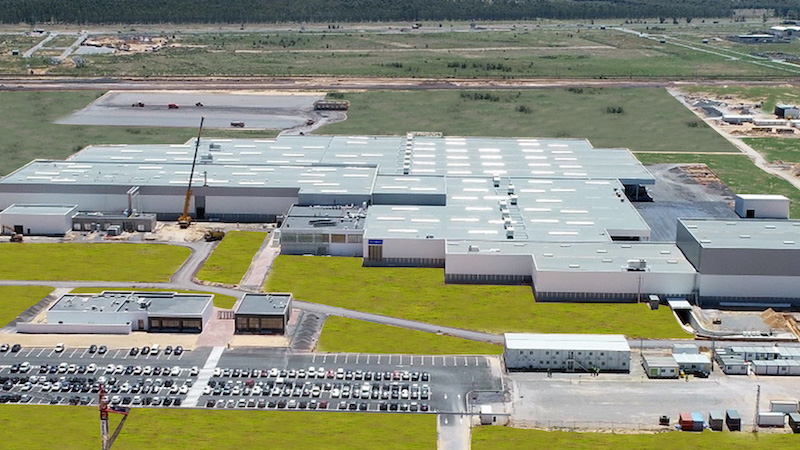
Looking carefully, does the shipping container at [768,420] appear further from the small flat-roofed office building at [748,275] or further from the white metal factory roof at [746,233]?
the white metal factory roof at [746,233]

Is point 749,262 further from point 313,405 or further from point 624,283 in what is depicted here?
point 313,405

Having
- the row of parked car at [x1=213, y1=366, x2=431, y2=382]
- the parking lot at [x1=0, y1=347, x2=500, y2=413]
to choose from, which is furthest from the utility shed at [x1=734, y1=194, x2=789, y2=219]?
the row of parked car at [x1=213, y1=366, x2=431, y2=382]

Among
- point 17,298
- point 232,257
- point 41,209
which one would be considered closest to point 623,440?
point 232,257

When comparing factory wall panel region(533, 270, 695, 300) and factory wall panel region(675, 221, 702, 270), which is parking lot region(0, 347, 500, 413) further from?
factory wall panel region(675, 221, 702, 270)

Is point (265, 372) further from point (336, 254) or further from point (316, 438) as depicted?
point (336, 254)

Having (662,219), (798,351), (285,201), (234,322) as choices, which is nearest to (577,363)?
(798,351)

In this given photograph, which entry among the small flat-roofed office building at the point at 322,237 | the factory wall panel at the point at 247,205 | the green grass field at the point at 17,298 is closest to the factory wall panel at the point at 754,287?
the small flat-roofed office building at the point at 322,237
